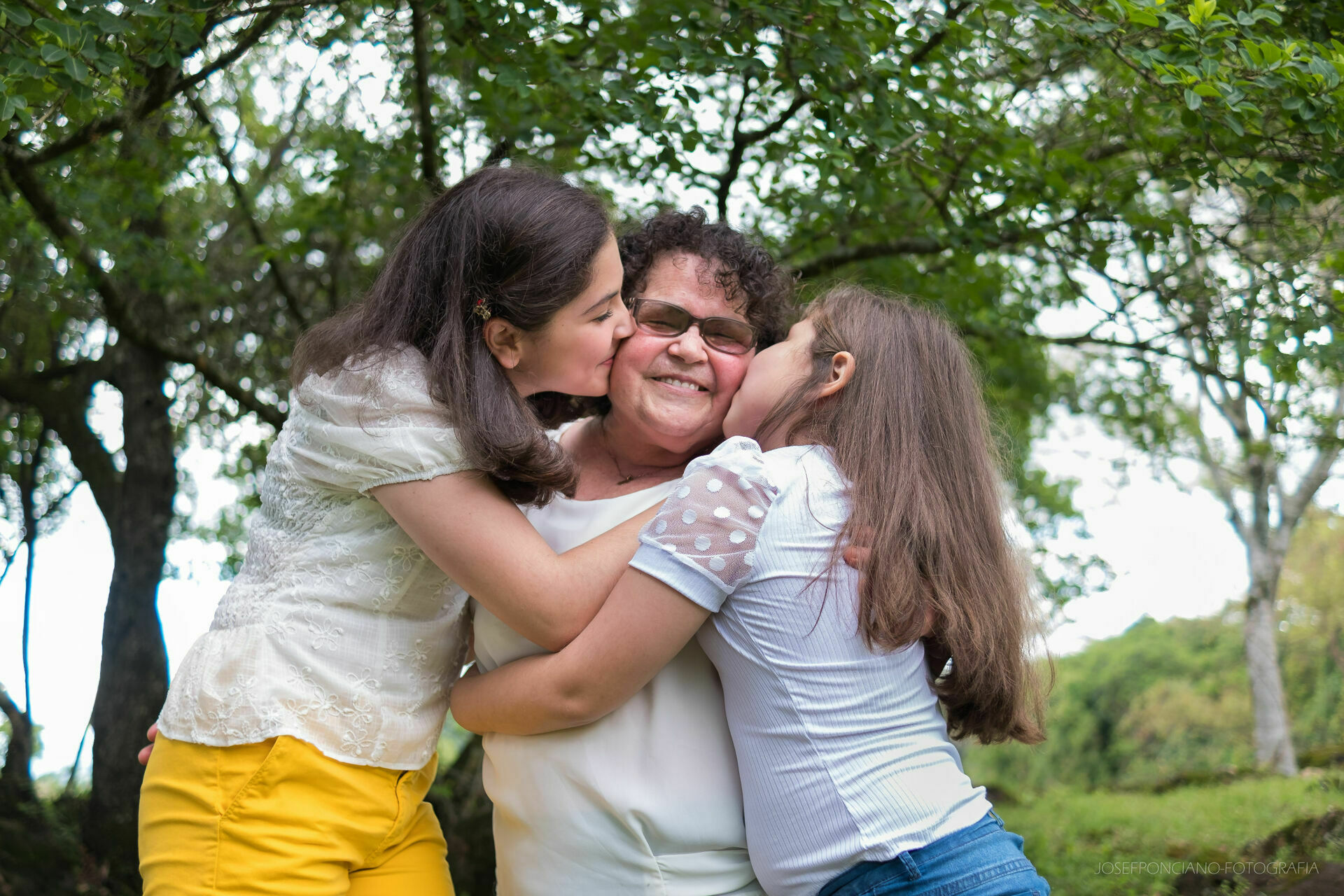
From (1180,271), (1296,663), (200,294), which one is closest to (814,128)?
(1180,271)

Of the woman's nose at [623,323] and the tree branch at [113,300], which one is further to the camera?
the tree branch at [113,300]

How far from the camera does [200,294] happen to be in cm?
516

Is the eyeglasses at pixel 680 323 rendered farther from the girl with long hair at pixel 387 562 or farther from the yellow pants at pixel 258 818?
the yellow pants at pixel 258 818

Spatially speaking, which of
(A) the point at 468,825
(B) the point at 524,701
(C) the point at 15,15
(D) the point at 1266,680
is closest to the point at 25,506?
(A) the point at 468,825

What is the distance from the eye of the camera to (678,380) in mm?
2348

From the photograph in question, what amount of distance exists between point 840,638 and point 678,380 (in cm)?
85

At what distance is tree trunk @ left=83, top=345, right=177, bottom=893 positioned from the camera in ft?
17.7

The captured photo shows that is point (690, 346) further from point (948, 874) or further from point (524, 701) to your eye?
point (948, 874)

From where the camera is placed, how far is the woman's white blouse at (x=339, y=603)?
183 centimetres

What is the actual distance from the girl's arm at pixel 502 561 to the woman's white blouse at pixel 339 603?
47 mm

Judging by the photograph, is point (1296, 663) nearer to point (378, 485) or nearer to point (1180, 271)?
point (1180, 271)

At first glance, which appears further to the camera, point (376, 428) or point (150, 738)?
point (150, 738)

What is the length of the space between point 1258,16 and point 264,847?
9.40ft

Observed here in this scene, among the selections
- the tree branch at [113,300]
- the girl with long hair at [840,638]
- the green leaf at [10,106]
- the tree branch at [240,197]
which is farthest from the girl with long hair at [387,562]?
the tree branch at [240,197]
